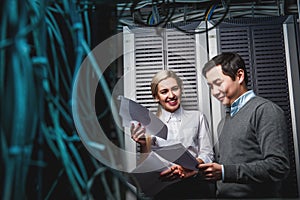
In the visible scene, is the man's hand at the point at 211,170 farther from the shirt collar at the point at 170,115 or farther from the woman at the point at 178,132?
the shirt collar at the point at 170,115

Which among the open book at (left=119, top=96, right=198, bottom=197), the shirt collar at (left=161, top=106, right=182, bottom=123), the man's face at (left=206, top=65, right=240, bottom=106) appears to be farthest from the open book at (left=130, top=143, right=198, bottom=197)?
the man's face at (left=206, top=65, right=240, bottom=106)

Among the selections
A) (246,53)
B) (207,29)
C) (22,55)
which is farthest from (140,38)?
(22,55)

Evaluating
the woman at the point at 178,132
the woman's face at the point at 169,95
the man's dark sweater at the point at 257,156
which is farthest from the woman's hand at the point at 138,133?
the man's dark sweater at the point at 257,156

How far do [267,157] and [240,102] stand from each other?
20 cm

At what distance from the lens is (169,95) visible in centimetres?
118

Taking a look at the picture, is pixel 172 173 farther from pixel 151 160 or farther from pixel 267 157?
pixel 267 157

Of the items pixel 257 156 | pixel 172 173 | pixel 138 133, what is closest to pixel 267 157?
pixel 257 156

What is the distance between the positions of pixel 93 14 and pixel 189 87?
0.39 m

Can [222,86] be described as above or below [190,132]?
above

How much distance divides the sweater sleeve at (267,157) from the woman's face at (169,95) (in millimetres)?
253

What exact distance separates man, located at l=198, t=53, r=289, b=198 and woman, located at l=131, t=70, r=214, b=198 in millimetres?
45

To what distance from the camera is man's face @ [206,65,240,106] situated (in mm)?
1156

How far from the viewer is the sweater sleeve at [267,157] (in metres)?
1.00

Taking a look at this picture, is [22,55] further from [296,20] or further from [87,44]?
[296,20]
